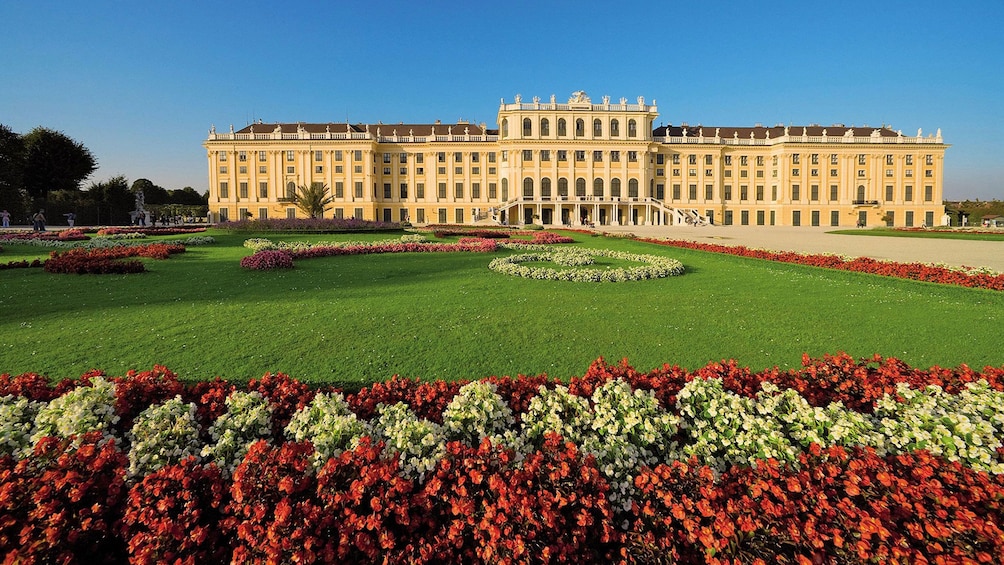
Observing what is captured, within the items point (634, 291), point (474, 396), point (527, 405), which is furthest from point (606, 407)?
point (634, 291)

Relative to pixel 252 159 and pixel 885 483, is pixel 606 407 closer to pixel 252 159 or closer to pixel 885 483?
pixel 885 483

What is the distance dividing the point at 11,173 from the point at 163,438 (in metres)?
57.0

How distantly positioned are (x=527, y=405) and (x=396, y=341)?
114 inches

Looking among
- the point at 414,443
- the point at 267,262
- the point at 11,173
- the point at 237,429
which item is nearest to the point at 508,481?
the point at 414,443

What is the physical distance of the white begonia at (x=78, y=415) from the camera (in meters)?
2.72

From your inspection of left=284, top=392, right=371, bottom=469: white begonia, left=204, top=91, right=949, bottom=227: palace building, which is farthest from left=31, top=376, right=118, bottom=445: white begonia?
left=204, top=91, right=949, bottom=227: palace building

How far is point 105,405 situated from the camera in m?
2.97

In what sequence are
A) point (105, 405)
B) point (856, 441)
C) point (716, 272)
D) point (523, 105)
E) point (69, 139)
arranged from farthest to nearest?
point (523, 105)
point (69, 139)
point (716, 272)
point (105, 405)
point (856, 441)

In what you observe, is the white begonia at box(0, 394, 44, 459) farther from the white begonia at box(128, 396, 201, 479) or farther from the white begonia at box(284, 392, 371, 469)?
the white begonia at box(284, 392, 371, 469)

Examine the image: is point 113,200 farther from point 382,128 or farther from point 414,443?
point 414,443

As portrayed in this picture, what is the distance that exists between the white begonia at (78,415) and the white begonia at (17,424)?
48mm

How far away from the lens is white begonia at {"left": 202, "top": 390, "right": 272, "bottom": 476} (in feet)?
8.78

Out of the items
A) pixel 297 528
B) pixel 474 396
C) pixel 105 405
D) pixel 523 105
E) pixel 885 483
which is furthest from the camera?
pixel 523 105

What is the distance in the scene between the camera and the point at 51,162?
5016 centimetres
